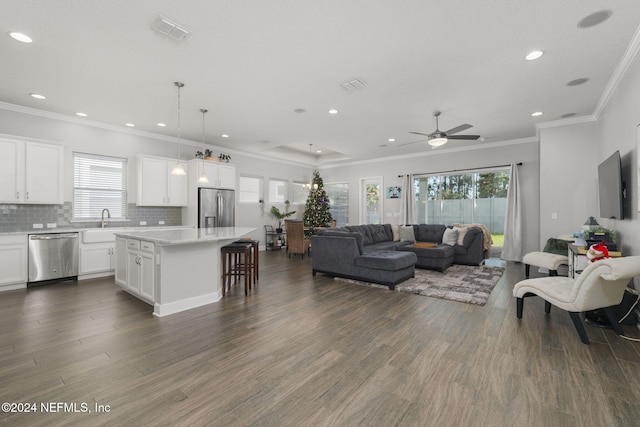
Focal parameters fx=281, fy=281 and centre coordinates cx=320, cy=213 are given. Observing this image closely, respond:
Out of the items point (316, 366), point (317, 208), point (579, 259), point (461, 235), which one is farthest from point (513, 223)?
point (316, 366)

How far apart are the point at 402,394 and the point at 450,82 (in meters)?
3.87

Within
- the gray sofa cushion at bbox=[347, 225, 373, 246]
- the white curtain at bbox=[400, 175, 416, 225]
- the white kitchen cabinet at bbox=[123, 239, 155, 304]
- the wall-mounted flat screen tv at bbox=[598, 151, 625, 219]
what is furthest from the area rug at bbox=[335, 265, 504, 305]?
the white kitchen cabinet at bbox=[123, 239, 155, 304]

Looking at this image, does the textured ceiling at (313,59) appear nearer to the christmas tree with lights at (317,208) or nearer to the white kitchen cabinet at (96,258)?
the white kitchen cabinet at (96,258)

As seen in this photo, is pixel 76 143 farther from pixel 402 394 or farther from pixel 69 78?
pixel 402 394

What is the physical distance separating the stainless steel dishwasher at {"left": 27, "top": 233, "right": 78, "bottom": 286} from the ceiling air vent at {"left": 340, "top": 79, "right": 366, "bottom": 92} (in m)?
5.34

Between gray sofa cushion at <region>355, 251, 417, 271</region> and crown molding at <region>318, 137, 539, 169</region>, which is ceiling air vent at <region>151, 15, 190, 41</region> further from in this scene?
crown molding at <region>318, 137, 539, 169</region>

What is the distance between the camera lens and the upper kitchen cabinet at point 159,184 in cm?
609

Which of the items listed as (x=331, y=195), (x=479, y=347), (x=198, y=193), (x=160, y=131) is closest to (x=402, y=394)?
(x=479, y=347)

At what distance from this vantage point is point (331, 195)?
1084cm

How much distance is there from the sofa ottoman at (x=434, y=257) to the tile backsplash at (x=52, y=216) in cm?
594

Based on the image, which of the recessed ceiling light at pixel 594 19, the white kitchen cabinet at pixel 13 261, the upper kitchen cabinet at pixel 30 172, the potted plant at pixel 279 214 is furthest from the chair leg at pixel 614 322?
the upper kitchen cabinet at pixel 30 172

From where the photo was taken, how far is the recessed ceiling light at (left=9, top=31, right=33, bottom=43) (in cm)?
284

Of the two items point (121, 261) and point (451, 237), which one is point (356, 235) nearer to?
point (451, 237)

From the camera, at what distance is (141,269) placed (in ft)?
12.3
